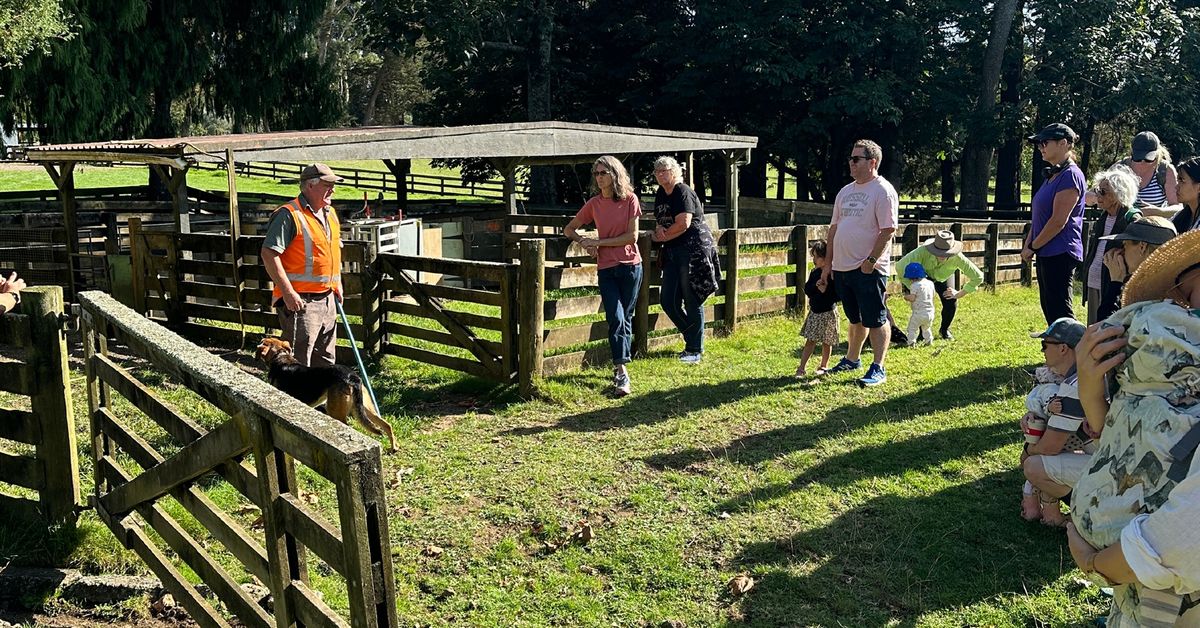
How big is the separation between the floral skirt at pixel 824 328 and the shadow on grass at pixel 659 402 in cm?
41

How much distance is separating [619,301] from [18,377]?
4317 millimetres

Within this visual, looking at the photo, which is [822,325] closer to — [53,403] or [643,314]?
[643,314]

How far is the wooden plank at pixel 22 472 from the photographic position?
4.70 meters

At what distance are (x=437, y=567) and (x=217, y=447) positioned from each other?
5.35ft

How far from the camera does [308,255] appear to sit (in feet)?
21.0

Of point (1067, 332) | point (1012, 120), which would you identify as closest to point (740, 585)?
point (1067, 332)

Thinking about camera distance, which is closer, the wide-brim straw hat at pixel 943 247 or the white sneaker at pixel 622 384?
the white sneaker at pixel 622 384

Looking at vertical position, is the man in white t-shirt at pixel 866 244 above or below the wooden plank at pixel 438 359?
above

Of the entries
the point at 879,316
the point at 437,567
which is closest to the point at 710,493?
the point at 437,567

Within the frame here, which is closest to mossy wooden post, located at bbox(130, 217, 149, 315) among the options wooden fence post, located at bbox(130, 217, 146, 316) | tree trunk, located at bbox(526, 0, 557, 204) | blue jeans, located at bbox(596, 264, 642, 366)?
wooden fence post, located at bbox(130, 217, 146, 316)

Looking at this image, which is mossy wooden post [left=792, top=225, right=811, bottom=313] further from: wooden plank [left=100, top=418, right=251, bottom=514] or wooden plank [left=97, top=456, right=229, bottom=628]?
wooden plank [left=100, top=418, right=251, bottom=514]

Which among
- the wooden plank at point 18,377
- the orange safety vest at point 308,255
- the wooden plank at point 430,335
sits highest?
the orange safety vest at point 308,255

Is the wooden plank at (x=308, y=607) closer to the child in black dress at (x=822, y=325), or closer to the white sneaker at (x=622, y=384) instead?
the white sneaker at (x=622, y=384)

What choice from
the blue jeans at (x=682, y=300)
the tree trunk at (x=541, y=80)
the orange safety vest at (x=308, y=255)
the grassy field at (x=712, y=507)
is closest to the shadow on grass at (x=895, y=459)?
the grassy field at (x=712, y=507)
